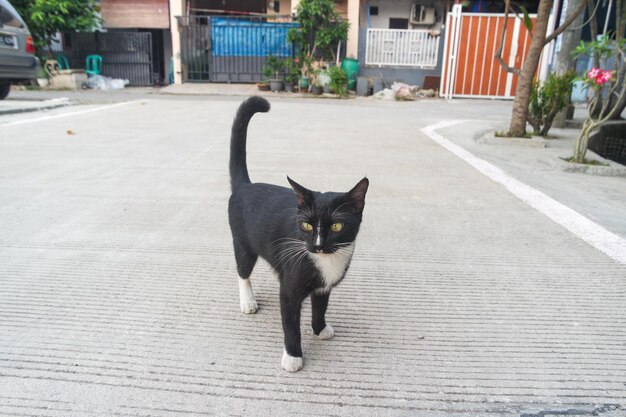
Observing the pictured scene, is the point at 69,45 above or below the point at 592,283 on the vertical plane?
above

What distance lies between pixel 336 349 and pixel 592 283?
156cm

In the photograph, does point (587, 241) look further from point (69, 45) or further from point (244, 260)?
point (69, 45)

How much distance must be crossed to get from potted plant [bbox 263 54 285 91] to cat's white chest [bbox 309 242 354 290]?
14.5 meters

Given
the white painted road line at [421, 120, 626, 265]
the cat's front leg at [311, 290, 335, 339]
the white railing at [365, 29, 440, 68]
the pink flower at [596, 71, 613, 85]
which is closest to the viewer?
the cat's front leg at [311, 290, 335, 339]

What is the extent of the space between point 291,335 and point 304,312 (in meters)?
0.48

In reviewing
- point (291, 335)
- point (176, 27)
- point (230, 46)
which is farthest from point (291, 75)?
point (291, 335)

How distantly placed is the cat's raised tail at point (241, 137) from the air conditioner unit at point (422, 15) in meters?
17.2

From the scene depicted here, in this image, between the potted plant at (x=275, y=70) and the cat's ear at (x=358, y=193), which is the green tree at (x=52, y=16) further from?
the cat's ear at (x=358, y=193)

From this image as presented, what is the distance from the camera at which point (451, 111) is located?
39.1ft

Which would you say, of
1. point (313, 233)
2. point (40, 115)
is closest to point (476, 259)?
point (313, 233)

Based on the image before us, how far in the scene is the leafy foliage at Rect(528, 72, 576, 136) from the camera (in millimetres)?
7676

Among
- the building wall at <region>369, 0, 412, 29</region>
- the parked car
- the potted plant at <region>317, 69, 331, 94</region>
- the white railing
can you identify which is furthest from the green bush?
the parked car

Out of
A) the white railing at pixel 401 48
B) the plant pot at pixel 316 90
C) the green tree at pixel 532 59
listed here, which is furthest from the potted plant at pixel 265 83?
the green tree at pixel 532 59

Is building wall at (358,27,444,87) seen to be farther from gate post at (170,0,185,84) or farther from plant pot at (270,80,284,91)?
gate post at (170,0,185,84)
